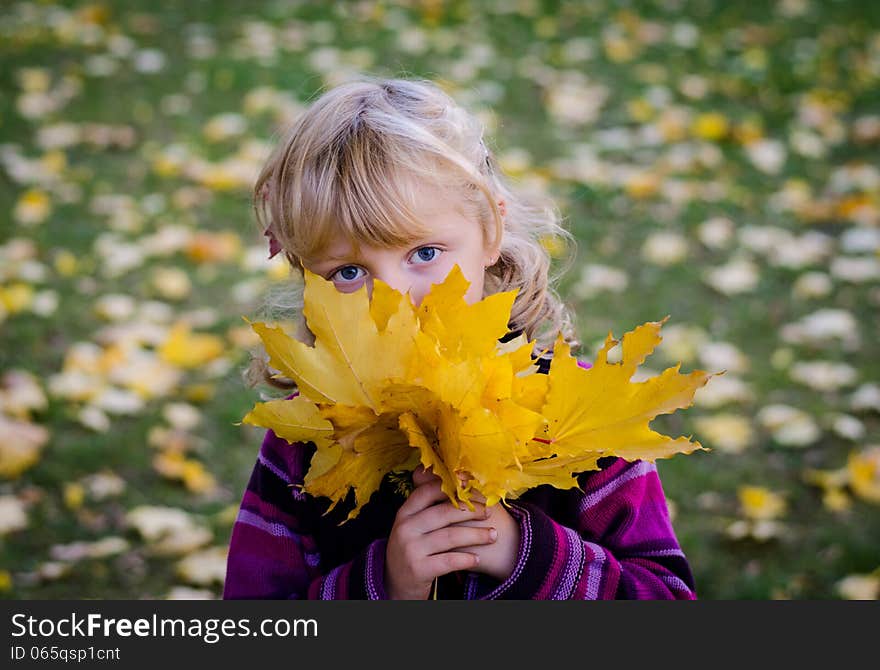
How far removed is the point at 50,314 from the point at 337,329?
7.98 feet

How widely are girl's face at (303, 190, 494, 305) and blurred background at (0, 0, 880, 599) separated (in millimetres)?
594

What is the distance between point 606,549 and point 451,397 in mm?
548

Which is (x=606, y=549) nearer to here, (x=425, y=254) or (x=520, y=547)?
(x=520, y=547)

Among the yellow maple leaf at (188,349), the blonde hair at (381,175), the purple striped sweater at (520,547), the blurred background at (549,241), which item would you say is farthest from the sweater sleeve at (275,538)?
the yellow maple leaf at (188,349)

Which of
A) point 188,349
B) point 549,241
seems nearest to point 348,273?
point 549,241

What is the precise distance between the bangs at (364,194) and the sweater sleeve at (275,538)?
0.34 m

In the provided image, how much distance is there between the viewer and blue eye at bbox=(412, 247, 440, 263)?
1490 millimetres

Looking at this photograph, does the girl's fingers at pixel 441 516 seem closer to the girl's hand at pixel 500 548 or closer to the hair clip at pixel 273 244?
the girl's hand at pixel 500 548

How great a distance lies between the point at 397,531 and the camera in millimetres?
1345

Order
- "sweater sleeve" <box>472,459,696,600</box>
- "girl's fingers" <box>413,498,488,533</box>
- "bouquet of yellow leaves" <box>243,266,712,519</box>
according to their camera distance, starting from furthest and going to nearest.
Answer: "sweater sleeve" <box>472,459,696,600</box>
"girl's fingers" <box>413,498,488,533</box>
"bouquet of yellow leaves" <box>243,266,712,519</box>

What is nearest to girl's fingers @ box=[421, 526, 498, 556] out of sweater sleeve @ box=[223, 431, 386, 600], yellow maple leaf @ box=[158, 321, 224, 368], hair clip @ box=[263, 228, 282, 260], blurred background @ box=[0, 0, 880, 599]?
sweater sleeve @ box=[223, 431, 386, 600]

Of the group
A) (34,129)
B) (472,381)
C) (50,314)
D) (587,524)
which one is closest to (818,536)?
(587,524)

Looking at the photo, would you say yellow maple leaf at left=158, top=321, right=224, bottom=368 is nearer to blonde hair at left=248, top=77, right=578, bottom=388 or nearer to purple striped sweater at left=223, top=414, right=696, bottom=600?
blonde hair at left=248, top=77, right=578, bottom=388

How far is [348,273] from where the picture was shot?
4.97ft
